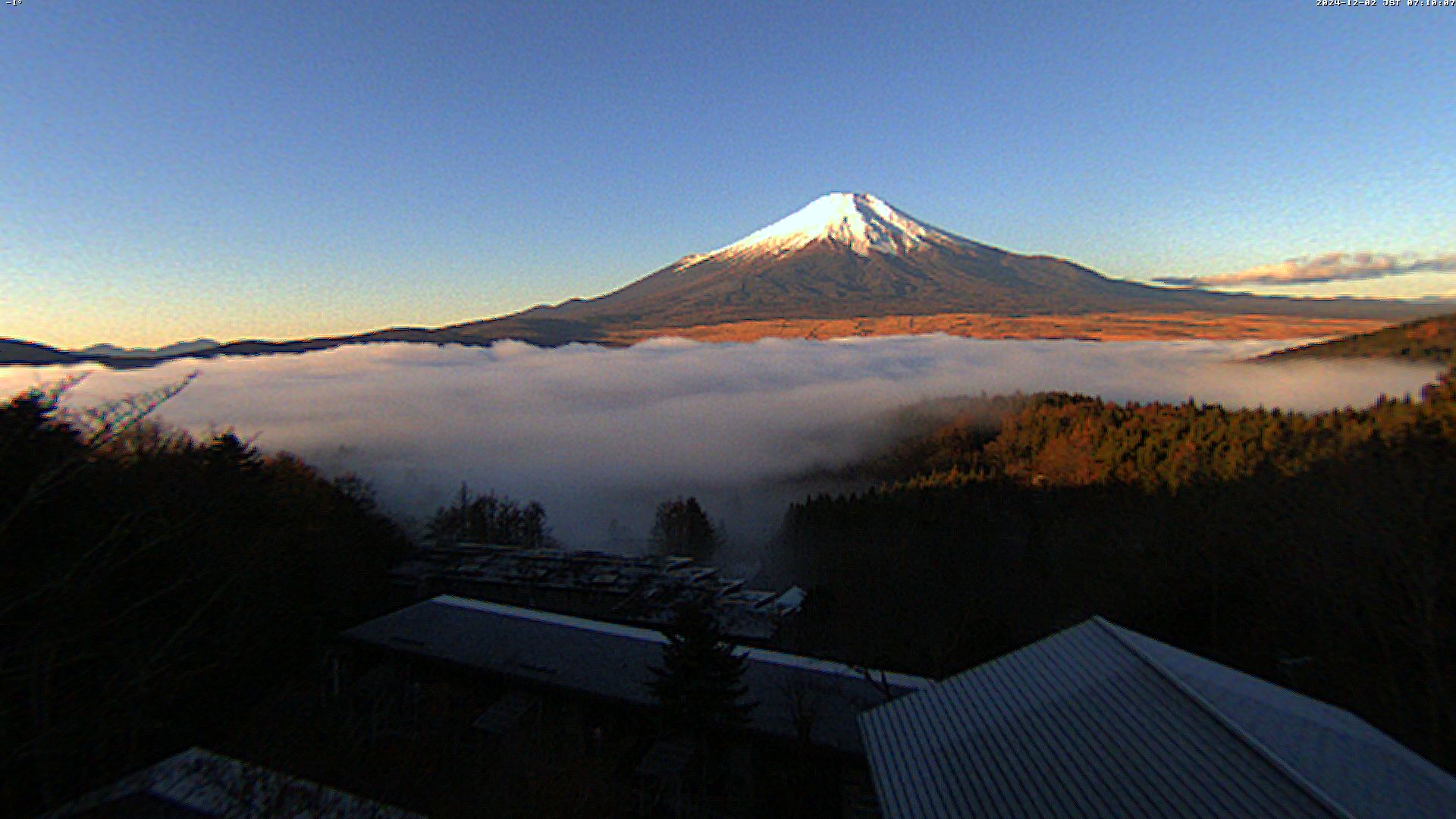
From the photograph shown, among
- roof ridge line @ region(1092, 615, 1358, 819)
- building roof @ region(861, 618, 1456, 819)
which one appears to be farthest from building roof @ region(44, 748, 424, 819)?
roof ridge line @ region(1092, 615, 1358, 819)

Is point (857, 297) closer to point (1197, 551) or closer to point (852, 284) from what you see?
point (852, 284)

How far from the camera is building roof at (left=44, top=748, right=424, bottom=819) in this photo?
7.78m

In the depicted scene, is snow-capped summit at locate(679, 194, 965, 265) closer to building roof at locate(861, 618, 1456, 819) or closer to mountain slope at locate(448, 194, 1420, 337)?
mountain slope at locate(448, 194, 1420, 337)

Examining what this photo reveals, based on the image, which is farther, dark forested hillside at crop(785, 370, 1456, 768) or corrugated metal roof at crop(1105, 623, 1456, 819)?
dark forested hillside at crop(785, 370, 1456, 768)

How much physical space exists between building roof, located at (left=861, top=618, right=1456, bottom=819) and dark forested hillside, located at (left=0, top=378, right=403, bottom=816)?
934 centimetres

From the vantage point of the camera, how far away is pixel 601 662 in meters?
17.8

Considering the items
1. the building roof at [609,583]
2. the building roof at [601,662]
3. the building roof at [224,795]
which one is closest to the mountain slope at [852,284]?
the building roof at [609,583]

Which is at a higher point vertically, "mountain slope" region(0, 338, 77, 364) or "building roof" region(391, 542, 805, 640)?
"mountain slope" region(0, 338, 77, 364)

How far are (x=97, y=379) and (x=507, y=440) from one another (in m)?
→ 91.4

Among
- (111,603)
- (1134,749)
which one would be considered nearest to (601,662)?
(111,603)

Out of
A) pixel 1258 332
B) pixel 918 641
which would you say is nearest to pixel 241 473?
pixel 918 641

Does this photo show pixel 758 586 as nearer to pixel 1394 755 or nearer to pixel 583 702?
pixel 583 702

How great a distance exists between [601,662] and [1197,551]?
20.8 metres

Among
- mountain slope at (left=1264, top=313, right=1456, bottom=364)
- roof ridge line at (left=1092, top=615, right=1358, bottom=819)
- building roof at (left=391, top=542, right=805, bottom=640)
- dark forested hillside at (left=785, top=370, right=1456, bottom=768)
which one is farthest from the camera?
building roof at (left=391, top=542, right=805, bottom=640)
